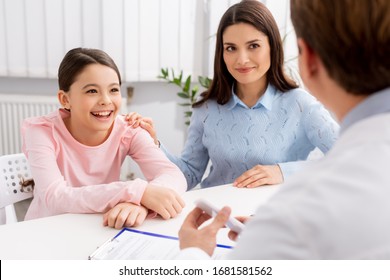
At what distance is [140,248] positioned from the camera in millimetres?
1008

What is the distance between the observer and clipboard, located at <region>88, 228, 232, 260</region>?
3.16 feet

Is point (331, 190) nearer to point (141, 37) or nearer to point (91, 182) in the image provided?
point (91, 182)

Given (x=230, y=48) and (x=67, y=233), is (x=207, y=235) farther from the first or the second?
(x=230, y=48)

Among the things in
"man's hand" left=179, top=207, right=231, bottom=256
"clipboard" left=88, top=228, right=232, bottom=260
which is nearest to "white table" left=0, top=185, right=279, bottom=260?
"clipboard" left=88, top=228, right=232, bottom=260

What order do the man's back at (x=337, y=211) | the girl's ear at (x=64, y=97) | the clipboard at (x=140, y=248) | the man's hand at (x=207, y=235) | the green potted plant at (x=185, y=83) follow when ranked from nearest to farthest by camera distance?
the man's back at (x=337, y=211) < the man's hand at (x=207, y=235) < the clipboard at (x=140, y=248) < the girl's ear at (x=64, y=97) < the green potted plant at (x=185, y=83)

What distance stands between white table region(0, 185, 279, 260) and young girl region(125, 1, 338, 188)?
0.50 m

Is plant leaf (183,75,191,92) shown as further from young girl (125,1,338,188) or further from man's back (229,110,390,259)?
man's back (229,110,390,259)

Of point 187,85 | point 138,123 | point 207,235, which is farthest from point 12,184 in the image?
point 187,85

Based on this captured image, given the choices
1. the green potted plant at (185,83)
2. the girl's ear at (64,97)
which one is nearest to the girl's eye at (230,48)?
the girl's ear at (64,97)

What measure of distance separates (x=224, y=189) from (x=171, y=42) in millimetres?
1973

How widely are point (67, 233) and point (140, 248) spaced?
0.21 metres

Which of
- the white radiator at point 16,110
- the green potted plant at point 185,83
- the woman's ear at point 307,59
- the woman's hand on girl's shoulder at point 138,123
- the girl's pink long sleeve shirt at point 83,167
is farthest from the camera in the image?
the white radiator at point 16,110

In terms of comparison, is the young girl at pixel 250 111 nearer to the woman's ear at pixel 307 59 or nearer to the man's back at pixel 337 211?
the woman's ear at pixel 307 59

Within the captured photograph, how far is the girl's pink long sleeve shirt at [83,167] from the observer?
4.10ft
